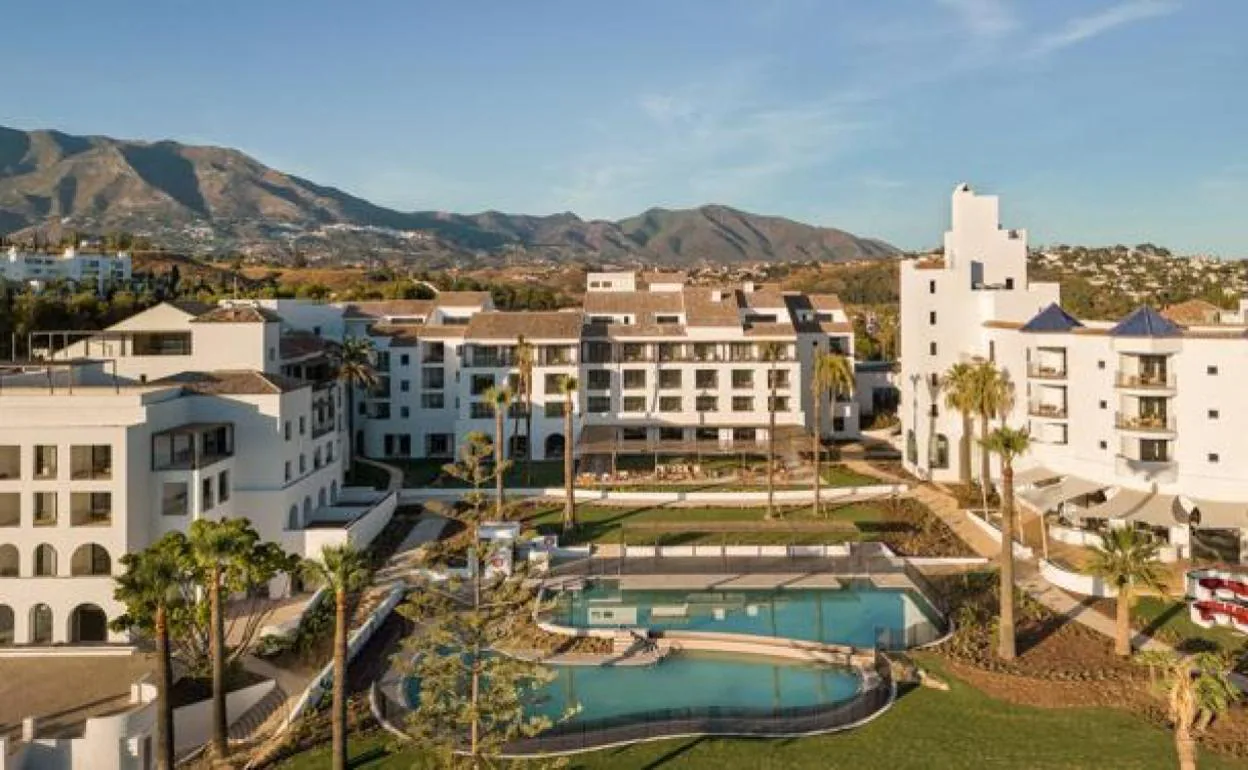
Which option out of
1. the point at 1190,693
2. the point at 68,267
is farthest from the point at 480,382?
the point at 68,267

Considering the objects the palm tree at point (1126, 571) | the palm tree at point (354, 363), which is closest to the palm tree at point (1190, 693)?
the palm tree at point (1126, 571)

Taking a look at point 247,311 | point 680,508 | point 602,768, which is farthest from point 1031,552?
point 247,311

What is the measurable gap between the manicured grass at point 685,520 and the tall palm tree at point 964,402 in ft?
17.3

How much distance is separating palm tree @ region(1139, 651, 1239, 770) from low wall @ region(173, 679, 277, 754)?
2214cm

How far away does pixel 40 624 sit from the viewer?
29172 mm

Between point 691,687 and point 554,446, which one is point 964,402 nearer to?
point 691,687

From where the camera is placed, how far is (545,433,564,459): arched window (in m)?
58.9

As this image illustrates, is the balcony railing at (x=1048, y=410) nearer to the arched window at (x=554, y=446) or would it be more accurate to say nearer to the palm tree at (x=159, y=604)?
the arched window at (x=554, y=446)

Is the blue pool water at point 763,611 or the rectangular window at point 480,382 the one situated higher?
the rectangular window at point 480,382

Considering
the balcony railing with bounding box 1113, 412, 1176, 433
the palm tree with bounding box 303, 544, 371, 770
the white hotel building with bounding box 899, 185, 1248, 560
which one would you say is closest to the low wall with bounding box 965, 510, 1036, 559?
the white hotel building with bounding box 899, 185, 1248, 560

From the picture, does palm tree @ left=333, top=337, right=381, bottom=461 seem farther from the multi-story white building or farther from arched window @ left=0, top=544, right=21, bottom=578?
the multi-story white building

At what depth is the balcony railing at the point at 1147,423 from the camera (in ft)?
120

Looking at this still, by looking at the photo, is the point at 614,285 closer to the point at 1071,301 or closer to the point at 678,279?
the point at 678,279

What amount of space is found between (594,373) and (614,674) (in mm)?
34153
